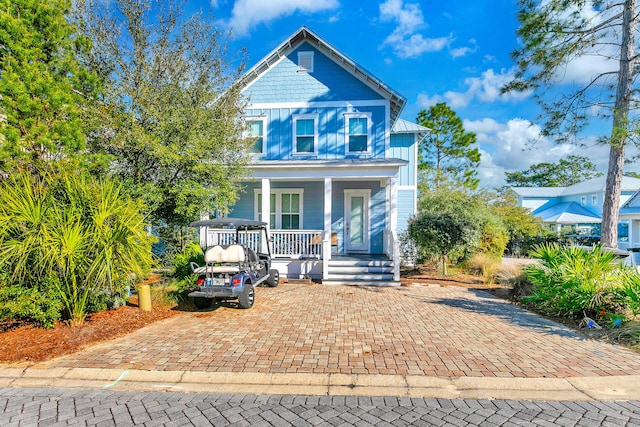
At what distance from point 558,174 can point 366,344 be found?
62.5 meters

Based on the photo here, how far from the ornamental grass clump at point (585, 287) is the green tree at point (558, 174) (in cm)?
5512

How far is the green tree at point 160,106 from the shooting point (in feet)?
26.2

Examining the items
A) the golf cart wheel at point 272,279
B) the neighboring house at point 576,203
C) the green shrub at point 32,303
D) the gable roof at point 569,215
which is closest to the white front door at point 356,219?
the golf cart wheel at point 272,279

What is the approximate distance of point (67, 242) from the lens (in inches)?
216

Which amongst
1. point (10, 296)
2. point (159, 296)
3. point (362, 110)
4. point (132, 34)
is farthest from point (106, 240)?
point (362, 110)

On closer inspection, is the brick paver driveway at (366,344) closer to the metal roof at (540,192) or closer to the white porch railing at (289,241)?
the white porch railing at (289,241)

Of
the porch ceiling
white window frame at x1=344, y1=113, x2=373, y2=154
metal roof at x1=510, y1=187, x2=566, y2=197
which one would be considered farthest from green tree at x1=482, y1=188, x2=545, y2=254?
metal roof at x1=510, y1=187, x2=566, y2=197

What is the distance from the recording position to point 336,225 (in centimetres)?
1426

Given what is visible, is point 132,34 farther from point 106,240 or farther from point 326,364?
point 326,364

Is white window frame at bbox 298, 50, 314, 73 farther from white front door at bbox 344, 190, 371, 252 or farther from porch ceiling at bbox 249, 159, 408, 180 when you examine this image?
white front door at bbox 344, 190, 371, 252

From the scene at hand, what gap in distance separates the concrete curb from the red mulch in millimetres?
479

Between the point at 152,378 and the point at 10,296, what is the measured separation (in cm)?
314

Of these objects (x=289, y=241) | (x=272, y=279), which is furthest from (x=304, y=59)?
(x=272, y=279)

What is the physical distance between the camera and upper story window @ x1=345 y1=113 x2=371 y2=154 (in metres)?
13.7
